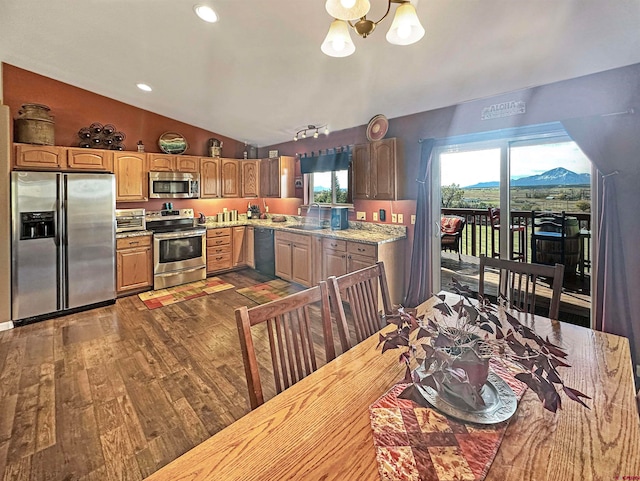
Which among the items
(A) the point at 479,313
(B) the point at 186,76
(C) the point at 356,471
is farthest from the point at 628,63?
(B) the point at 186,76

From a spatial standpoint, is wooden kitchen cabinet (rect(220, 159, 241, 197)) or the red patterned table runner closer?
the red patterned table runner

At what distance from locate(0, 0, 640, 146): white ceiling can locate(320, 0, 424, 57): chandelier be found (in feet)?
2.56

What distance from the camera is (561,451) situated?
83cm

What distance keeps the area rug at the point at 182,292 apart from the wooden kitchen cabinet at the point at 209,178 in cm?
154

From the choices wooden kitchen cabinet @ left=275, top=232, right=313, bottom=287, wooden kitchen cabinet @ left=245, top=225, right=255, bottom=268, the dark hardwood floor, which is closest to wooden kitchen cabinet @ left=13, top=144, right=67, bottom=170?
the dark hardwood floor

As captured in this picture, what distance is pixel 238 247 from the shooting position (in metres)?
5.83

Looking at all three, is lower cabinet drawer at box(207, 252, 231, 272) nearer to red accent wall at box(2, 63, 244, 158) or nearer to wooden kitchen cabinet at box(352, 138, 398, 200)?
red accent wall at box(2, 63, 244, 158)

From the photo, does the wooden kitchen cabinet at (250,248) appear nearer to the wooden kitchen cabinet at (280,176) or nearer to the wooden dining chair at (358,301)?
the wooden kitchen cabinet at (280,176)

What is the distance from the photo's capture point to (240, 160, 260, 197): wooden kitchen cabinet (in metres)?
6.00

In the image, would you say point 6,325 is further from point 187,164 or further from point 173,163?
point 187,164

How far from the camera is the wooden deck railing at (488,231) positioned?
3.29 meters

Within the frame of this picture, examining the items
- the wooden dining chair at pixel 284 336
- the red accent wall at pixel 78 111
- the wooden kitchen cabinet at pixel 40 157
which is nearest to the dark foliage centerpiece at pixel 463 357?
the wooden dining chair at pixel 284 336

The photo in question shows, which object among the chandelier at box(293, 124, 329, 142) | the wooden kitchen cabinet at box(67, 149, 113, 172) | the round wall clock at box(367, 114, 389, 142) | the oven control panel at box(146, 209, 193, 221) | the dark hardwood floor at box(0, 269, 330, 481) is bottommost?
the dark hardwood floor at box(0, 269, 330, 481)

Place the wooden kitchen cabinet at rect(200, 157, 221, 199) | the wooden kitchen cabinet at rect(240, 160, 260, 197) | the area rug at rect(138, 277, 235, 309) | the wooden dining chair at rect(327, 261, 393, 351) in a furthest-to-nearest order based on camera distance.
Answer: the wooden kitchen cabinet at rect(240, 160, 260, 197)
the wooden kitchen cabinet at rect(200, 157, 221, 199)
the area rug at rect(138, 277, 235, 309)
the wooden dining chair at rect(327, 261, 393, 351)
